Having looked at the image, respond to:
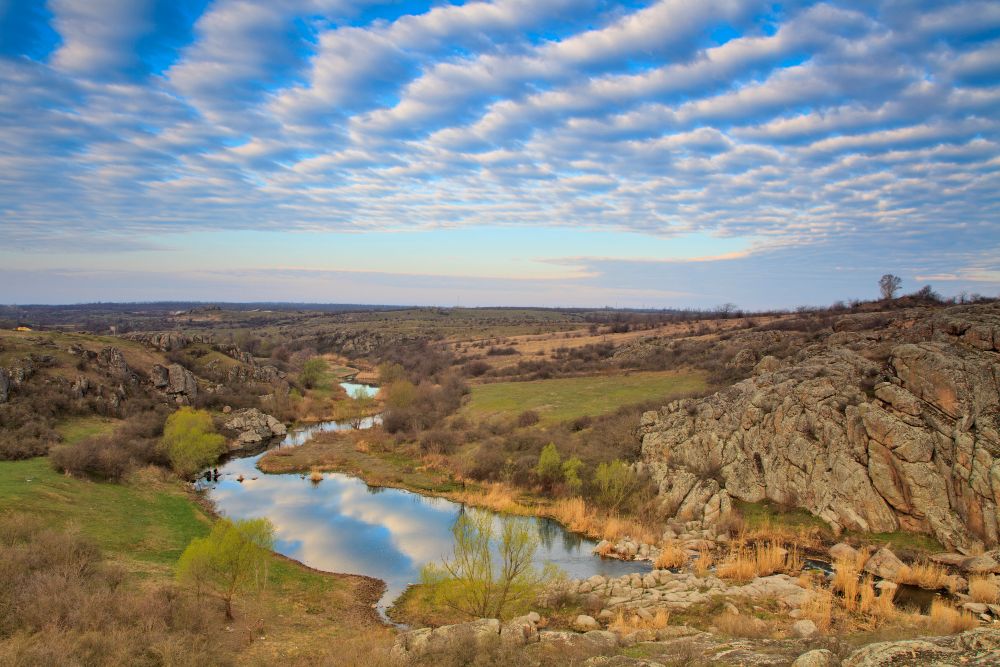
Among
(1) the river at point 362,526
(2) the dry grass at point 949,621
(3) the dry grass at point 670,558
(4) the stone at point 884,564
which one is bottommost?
(1) the river at point 362,526

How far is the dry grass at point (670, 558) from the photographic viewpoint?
2708 centimetres

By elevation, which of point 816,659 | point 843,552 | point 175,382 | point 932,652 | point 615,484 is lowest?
point 843,552

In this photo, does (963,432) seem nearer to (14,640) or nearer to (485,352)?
(14,640)

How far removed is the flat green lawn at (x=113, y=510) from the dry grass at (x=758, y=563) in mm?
26106

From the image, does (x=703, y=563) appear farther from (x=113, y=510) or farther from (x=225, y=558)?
(x=113, y=510)

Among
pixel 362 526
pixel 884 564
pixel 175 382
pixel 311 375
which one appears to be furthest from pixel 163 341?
pixel 884 564

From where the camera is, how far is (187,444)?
4278 centimetres

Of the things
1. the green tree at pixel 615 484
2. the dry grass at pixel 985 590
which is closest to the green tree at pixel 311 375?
the green tree at pixel 615 484

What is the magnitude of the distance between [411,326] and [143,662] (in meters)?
149

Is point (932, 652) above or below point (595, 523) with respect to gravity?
above

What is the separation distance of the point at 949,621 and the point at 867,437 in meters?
14.5

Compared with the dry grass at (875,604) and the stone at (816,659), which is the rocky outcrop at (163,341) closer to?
the dry grass at (875,604)

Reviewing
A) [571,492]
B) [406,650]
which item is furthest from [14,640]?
[571,492]

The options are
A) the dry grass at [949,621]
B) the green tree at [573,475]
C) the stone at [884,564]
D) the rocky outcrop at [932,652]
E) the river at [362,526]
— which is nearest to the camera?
the rocky outcrop at [932,652]
